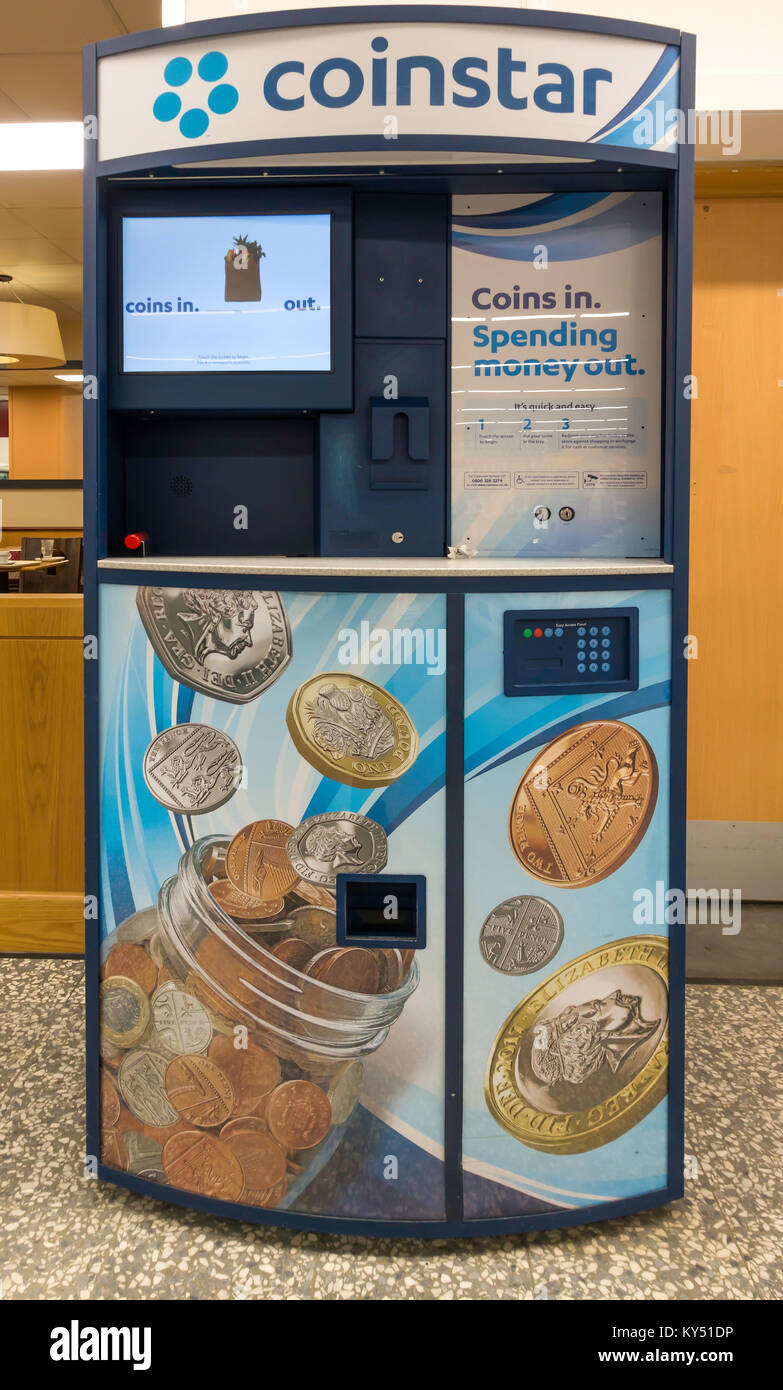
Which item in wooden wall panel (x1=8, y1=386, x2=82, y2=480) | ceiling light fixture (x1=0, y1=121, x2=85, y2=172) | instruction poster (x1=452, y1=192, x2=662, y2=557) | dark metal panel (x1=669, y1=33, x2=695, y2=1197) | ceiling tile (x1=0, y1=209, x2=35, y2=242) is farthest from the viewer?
wooden wall panel (x1=8, y1=386, x2=82, y2=480)

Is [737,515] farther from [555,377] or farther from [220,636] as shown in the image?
[220,636]

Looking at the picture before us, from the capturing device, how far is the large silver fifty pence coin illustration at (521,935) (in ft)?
6.12

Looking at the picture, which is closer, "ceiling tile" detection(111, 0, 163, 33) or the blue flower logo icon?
the blue flower logo icon

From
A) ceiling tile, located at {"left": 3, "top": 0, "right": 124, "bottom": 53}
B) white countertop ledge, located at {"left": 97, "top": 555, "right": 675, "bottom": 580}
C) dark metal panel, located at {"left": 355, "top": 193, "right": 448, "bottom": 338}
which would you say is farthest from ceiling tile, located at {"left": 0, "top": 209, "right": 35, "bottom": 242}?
white countertop ledge, located at {"left": 97, "top": 555, "right": 675, "bottom": 580}

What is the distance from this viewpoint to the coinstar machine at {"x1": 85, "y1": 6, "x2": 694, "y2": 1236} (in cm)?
181

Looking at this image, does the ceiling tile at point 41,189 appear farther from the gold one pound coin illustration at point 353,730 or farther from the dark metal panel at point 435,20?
the gold one pound coin illustration at point 353,730

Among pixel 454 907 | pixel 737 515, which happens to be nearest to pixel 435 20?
pixel 454 907

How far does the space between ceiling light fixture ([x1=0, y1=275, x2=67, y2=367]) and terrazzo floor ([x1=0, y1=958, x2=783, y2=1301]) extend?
6444 millimetres

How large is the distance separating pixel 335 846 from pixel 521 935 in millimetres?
391

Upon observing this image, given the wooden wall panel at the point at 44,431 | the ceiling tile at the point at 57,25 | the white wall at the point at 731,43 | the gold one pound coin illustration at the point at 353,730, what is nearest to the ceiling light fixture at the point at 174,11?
the white wall at the point at 731,43

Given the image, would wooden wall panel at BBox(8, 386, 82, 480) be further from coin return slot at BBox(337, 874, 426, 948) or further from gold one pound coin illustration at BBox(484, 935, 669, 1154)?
gold one pound coin illustration at BBox(484, 935, 669, 1154)

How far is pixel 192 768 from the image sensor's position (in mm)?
1918

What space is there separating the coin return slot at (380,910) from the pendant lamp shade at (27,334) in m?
6.76
